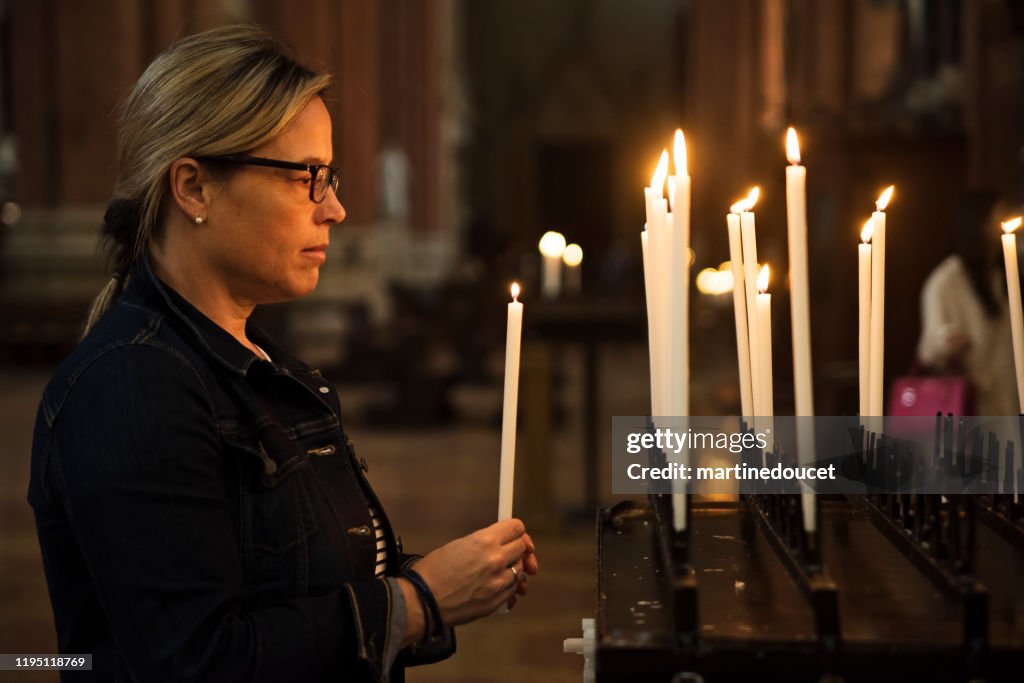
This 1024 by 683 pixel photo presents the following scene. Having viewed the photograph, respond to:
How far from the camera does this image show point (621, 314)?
25.1ft

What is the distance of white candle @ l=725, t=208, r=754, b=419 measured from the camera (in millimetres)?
1896

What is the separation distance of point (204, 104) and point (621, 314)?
5.86m

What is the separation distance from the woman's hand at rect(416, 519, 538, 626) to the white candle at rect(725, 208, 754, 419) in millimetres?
397

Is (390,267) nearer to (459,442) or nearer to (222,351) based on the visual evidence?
(459,442)

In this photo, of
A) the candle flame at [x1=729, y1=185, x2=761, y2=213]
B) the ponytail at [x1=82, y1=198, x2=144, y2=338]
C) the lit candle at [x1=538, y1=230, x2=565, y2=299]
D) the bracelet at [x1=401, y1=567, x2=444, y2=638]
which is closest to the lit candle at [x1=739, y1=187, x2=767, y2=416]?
the candle flame at [x1=729, y1=185, x2=761, y2=213]

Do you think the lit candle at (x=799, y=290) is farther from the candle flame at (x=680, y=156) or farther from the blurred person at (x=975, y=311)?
the blurred person at (x=975, y=311)

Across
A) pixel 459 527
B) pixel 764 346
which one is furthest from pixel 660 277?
pixel 459 527

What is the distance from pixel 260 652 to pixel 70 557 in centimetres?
38

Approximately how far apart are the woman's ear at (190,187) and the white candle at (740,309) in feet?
2.55

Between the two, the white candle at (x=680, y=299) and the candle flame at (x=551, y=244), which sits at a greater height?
the candle flame at (x=551, y=244)

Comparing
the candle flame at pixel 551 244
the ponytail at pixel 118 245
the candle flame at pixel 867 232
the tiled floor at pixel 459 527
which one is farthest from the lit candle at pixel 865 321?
the candle flame at pixel 551 244

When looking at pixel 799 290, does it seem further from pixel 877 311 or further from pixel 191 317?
pixel 191 317

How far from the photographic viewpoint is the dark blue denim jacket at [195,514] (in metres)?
1.70

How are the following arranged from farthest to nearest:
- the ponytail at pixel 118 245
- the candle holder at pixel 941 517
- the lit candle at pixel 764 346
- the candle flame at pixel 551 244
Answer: the candle flame at pixel 551 244 < the ponytail at pixel 118 245 < the lit candle at pixel 764 346 < the candle holder at pixel 941 517
